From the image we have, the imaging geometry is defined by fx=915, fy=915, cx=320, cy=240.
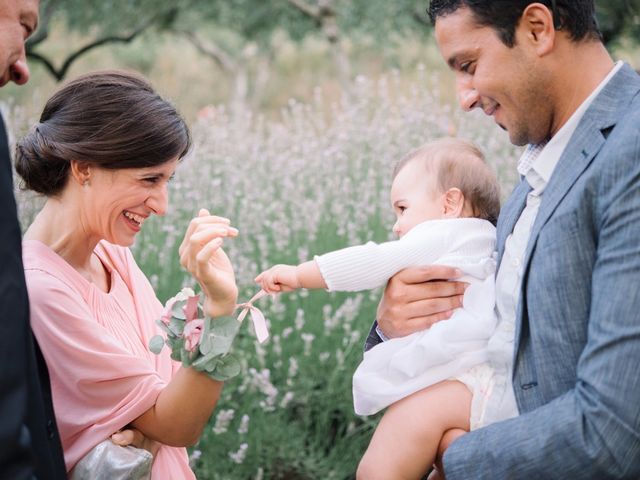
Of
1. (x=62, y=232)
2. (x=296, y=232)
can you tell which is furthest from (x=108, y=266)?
(x=296, y=232)

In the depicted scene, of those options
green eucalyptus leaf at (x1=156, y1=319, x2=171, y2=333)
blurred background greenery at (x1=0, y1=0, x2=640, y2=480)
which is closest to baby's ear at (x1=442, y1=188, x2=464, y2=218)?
green eucalyptus leaf at (x1=156, y1=319, x2=171, y2=333)

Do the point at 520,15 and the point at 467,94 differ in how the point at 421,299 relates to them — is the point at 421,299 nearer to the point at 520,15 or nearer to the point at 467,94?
the point at 467,94

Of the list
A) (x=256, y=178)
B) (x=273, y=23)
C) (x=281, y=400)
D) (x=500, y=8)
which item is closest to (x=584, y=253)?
(x=500, y=8)

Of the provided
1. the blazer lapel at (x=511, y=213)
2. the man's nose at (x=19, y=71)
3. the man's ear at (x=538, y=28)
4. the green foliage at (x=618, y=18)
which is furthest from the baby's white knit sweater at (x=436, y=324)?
the green foliage at (x=618, y=18)

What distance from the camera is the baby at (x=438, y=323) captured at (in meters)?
2.33

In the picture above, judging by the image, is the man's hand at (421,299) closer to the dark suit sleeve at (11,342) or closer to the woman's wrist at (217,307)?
the woman's wrist at (217,307)

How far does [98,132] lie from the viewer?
2.58 meters

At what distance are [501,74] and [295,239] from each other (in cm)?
273

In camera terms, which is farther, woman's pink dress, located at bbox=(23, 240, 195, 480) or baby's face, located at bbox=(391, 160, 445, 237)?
baby's face, located at bbox=(391, 160, 445, 237)

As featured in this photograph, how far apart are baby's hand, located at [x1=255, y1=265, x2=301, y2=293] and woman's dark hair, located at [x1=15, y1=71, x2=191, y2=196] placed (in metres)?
0.46

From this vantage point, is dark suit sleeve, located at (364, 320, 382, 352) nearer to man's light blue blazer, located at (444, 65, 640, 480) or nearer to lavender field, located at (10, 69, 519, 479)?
man's light blue blazer, located at (444, 65, 640, 480)

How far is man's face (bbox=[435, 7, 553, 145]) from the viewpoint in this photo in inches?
83.4

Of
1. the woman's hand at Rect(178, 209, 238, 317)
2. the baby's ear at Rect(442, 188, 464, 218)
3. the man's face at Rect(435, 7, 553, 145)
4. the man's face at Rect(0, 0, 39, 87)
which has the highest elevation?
the man's face at Rect(435, 7, 553, 145)

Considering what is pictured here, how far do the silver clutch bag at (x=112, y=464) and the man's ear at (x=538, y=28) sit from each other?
1.39 meters
